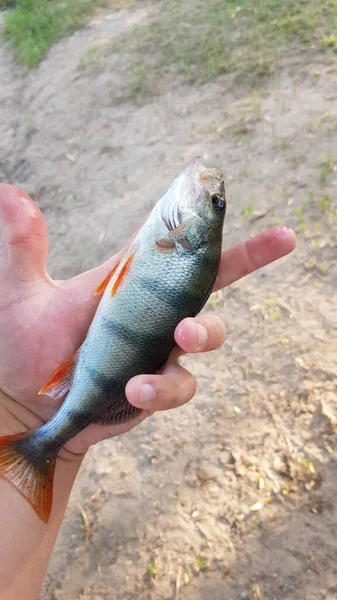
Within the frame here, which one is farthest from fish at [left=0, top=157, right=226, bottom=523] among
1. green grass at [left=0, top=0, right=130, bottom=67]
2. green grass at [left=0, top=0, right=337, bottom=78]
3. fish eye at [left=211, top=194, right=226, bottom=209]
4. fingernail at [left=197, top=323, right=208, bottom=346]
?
green grass at [left=0, top=0, right=130, bottom=67]

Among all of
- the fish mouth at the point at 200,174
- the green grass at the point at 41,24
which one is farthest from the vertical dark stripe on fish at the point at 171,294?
the green grass at the point at 41,24

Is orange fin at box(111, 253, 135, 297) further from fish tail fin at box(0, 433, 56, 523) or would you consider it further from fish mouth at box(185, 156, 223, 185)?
fish tail fin at box(0, 433, 56, 523)

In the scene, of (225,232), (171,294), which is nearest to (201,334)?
(171,294)

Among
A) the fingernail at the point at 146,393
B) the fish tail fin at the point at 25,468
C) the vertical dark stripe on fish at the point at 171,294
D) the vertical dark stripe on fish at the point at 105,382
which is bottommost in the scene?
the fish tail fin at the point at 25,468

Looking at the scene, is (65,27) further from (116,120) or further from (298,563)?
(298,563)

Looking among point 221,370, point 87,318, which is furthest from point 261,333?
point 87,318

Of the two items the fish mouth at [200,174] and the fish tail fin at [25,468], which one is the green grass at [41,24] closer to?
the fish mouth at [200,174]

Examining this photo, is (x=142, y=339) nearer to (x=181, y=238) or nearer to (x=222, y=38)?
(x=181, y=238)
